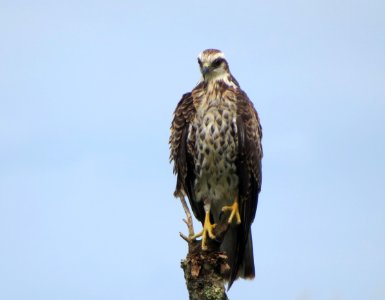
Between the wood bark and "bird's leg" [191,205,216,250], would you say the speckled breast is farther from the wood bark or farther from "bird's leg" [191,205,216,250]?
the wood bark

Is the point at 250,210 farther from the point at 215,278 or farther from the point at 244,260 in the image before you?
the point at 215,278

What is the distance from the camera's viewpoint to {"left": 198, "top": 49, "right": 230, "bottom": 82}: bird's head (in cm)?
1138

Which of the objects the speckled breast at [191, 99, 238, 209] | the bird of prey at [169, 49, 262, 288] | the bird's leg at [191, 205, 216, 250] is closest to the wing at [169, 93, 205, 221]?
the bird of prey at [169, 49, 262, 288]

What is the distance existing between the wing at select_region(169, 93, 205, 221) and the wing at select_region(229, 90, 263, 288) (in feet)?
2.04

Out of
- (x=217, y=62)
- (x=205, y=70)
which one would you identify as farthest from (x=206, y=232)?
(x=217, y=62)

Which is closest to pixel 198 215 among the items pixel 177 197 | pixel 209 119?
pixel 177 197

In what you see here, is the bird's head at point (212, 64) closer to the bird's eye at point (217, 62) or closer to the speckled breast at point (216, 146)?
the bird's eye at point (217, 62)

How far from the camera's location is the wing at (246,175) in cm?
1096

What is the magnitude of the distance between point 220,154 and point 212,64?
1.27 meters

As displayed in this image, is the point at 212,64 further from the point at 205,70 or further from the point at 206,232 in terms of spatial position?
the point at 206,232

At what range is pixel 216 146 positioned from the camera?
1085cm

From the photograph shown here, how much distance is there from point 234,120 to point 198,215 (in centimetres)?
142

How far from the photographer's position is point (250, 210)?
11.2 meters

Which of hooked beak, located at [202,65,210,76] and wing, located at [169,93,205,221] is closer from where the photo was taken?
wing, located at [169,93,205,221]
